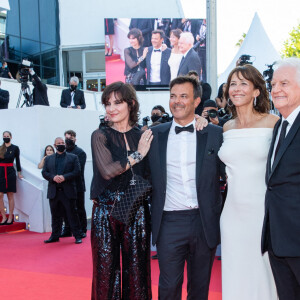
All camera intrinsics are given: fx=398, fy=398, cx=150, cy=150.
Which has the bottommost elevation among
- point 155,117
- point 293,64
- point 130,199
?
point 130,199

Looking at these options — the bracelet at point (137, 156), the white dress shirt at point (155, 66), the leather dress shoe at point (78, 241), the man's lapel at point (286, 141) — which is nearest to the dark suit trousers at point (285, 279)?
the man's lapel at point (286, 141)

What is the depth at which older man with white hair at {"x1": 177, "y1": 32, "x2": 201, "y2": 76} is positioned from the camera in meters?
18.8

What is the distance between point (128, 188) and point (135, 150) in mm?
293

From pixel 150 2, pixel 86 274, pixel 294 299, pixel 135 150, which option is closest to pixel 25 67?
pixel 86 274

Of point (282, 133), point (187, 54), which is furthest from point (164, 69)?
point (282, 133)

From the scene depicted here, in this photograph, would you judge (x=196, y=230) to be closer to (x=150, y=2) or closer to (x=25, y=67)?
(x=25, y=67)

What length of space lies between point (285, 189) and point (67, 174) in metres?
5.31

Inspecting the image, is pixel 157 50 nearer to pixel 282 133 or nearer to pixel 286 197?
pixel 282 133

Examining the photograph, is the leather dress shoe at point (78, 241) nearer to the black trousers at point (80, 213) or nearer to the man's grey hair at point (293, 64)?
the black trousers at point (80, 213)

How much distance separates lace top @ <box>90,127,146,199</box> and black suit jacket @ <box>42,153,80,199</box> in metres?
4.26

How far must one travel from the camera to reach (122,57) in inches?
760

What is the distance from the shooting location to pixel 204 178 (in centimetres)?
270

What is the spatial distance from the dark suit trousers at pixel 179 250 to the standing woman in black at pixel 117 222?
16 cm

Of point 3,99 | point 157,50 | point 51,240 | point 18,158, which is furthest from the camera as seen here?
point 157,50
